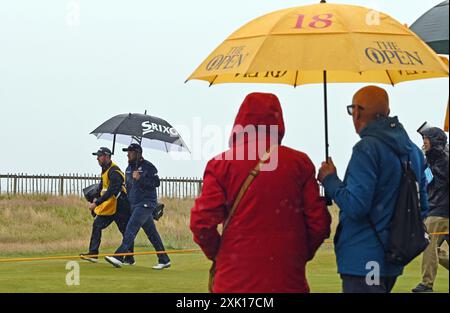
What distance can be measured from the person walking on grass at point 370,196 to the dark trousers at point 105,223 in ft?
35.5

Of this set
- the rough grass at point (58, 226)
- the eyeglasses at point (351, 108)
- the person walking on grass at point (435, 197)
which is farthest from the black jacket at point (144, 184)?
the eyeglasses at point (351, 108)

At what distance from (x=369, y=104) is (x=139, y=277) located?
29.7 ft

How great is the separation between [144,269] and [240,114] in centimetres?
1054

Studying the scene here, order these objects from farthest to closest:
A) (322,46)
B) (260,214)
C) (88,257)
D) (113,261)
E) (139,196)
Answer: (88,257) → (139,196) → (113,261) → (322,46) → (260,214)

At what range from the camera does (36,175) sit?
40281 millimetres

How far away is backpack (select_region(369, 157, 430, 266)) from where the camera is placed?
6562 millimetres

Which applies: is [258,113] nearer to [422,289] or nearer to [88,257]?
[422,289]

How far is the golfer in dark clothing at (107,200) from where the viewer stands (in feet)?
56.9

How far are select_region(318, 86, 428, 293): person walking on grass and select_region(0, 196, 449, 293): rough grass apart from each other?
6785 mm

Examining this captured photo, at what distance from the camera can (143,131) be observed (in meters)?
17.8

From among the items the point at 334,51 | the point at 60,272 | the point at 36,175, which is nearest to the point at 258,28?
the point at 334,51

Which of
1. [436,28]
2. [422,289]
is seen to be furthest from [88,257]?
[436,28]

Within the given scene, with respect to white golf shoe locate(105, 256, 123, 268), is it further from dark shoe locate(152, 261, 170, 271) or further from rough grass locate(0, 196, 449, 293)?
dark shoe locate(152, 261, 170, 271)

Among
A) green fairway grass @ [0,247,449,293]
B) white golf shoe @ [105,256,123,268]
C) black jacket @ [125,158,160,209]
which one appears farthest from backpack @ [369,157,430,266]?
white golf shoe @ [105,256,123,268]
